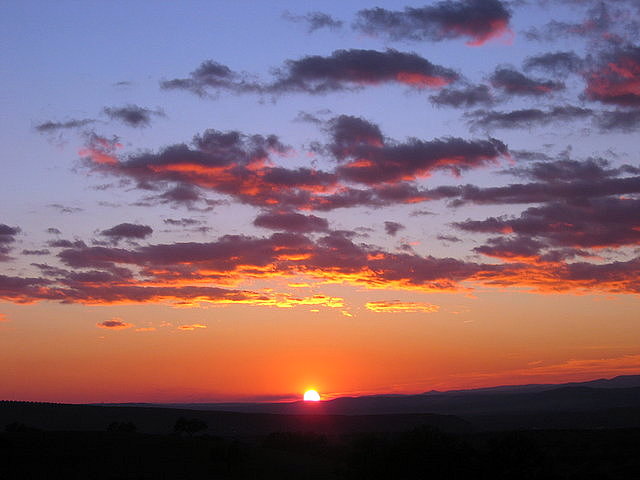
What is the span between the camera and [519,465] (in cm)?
5044

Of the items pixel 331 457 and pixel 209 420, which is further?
pixel 209 420

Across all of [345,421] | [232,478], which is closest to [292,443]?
[232,478]

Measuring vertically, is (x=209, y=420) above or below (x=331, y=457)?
above

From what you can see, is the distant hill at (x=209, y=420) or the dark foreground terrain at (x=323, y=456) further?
the distant hill at (x=209, y=420)

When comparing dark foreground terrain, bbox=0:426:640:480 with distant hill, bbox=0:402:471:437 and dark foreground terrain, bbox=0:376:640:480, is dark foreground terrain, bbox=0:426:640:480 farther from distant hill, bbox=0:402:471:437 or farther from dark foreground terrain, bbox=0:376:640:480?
distant hill, bbox=0:402:471:437

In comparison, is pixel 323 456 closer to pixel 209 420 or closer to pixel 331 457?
pixel 331 457

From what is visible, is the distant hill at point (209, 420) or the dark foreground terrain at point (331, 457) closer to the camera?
the dark foreground terrain at point (331, 457)

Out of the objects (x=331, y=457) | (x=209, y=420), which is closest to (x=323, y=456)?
(x=331, y=457)

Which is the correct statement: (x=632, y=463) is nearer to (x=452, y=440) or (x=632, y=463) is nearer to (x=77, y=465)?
(x=452, y=440)

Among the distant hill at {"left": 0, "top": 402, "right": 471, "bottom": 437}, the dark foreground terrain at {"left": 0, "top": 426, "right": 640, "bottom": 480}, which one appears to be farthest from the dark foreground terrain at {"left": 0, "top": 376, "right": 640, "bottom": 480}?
the distant hill at {"left": 0, "top": 402, "right": 471, "bottom": 437}

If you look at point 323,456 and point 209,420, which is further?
point 209,420

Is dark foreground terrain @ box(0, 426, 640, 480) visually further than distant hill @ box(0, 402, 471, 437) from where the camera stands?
No

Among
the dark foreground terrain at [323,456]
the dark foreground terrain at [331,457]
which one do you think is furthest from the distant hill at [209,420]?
the dark foreground terrain at [331,457]

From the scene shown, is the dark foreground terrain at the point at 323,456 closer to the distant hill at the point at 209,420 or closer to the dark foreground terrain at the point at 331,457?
the dark foreground terrain at the point at 331,457
